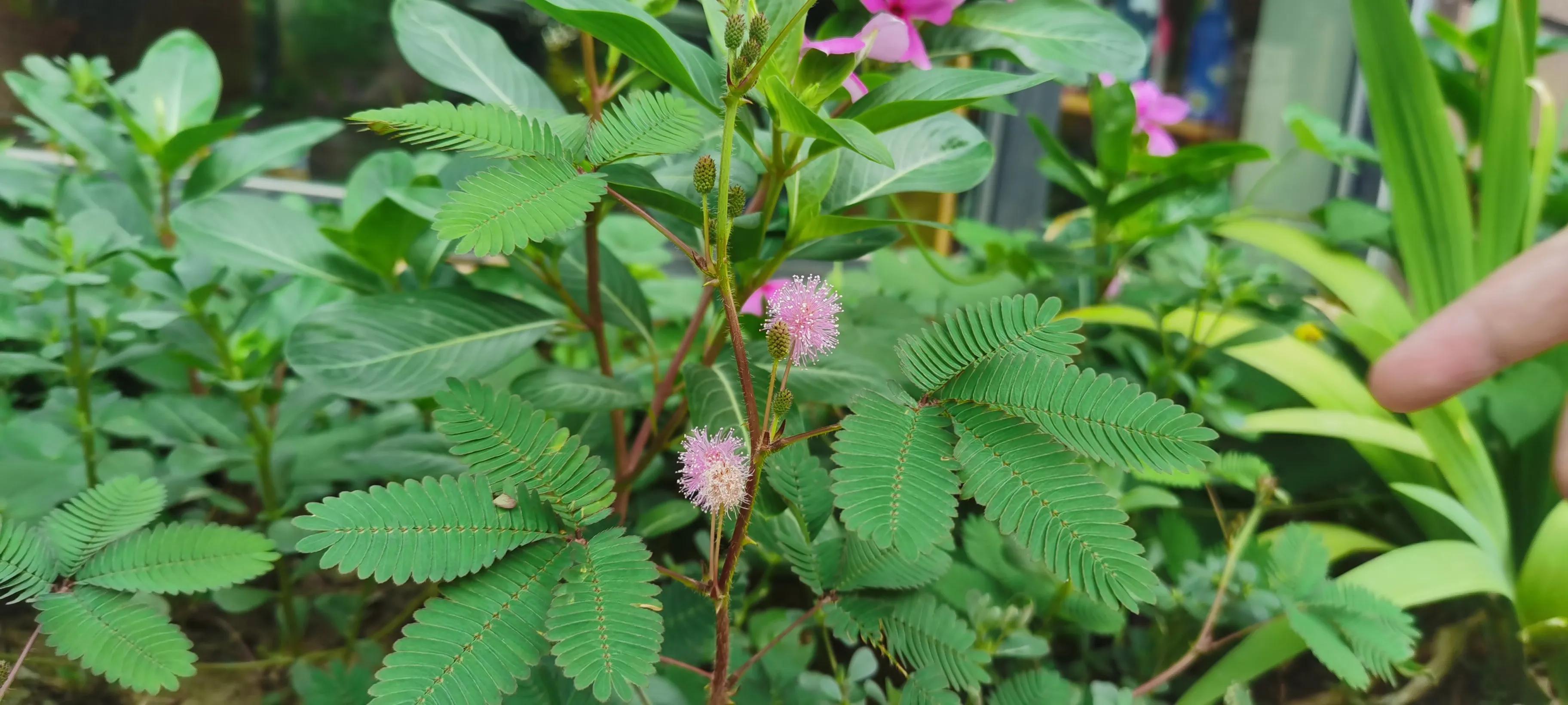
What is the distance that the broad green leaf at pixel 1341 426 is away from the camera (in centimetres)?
72

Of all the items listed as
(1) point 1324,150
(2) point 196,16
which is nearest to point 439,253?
(2) point 196,16

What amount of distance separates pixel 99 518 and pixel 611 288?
388 millimetres

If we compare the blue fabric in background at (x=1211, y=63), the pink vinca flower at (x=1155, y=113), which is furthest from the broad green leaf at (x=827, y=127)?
the blue fabric in background at (x=1211, y=63)

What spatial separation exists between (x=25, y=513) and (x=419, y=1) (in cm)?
49

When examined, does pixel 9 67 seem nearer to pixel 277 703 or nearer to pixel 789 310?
pixel 277 703

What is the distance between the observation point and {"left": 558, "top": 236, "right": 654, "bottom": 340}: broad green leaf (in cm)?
69

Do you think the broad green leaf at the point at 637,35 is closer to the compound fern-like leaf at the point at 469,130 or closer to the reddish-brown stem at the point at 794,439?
the compound fern-like leaf at the point at 469,130

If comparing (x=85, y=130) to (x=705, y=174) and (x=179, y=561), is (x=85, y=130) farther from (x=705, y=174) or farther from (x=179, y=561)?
(x=705, y=174)

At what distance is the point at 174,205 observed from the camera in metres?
1.01

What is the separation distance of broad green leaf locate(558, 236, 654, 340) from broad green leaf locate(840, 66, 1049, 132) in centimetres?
29

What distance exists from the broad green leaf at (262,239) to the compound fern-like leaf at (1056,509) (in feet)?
1.94

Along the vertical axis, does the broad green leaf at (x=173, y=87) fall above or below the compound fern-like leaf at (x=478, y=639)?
above

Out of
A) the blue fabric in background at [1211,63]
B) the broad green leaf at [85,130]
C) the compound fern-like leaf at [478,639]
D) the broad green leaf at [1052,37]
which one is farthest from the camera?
the blue fabric in background at [1211,63]

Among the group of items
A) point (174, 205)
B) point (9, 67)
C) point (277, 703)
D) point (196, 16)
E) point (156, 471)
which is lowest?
point (277, 703)
